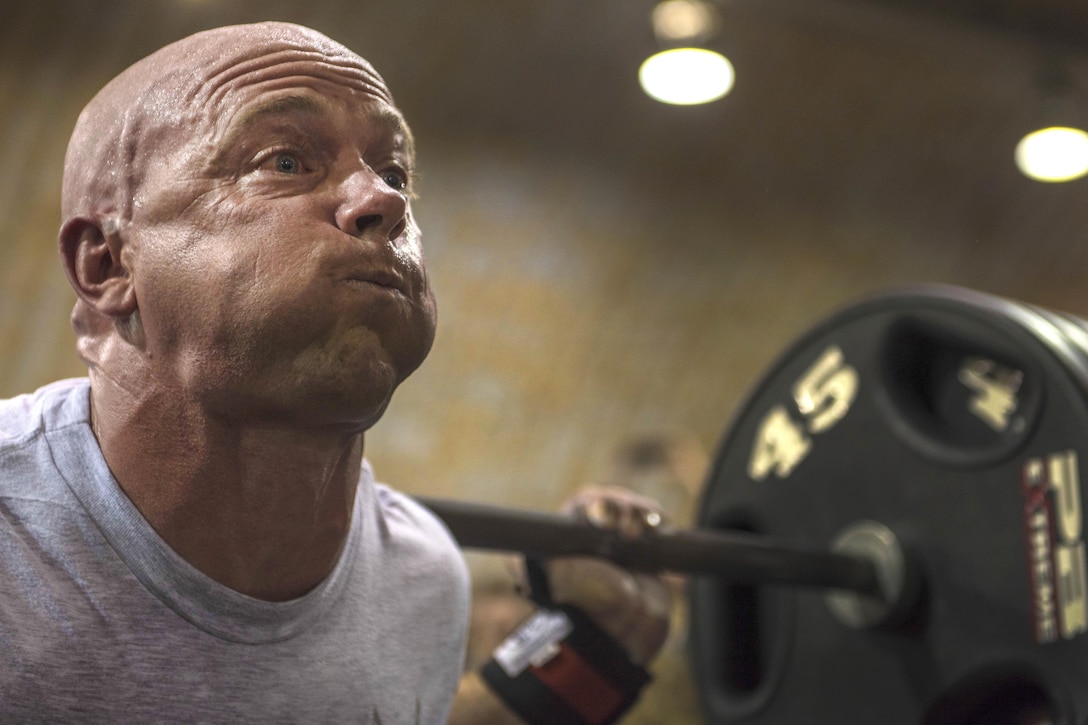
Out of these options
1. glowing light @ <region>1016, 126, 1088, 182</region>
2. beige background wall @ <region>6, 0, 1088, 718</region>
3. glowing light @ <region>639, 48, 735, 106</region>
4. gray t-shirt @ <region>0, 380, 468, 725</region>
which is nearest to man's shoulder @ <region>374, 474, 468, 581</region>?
gray t-shirt @ <region>0, 380, 468, 725</region>

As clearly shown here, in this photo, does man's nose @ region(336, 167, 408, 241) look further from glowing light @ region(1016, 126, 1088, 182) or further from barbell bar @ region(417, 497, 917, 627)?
glowing light @ region(1016, 126, 1088, 182)

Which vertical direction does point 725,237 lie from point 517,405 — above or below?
above

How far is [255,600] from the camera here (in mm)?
872

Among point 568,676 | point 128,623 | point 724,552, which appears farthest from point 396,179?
point 724,552

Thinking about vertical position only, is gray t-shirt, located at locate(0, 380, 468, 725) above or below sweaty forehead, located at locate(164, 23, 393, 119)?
below

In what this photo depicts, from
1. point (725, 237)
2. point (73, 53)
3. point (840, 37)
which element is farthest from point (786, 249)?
point (73, 53)

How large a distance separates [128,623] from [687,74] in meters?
2.66

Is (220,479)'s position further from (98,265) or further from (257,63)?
(257,63)

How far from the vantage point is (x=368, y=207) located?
82 centimetres

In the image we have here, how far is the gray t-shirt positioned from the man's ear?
0.10 m

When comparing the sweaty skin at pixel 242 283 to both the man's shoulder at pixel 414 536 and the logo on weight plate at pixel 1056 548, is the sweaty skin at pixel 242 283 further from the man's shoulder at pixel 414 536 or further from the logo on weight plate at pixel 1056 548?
the logo on weight plate at pixel 1056 548

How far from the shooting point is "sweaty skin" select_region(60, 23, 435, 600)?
2.61 ft

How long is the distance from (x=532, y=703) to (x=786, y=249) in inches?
132

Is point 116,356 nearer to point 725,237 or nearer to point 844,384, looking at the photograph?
point 844,384
